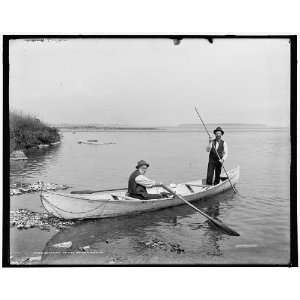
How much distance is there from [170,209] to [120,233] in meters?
0.39

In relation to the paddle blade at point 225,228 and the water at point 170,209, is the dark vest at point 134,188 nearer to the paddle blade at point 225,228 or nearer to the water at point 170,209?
the water at point 170,209

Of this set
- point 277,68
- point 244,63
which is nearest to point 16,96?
point 244,63

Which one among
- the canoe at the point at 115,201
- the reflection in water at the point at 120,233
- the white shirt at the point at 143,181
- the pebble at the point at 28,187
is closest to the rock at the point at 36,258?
the reflection in water at the point at 120,233

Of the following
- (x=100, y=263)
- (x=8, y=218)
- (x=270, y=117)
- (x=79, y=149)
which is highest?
(x=270, y=117)

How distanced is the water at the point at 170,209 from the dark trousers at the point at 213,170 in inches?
1.8

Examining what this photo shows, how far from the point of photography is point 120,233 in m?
3.29

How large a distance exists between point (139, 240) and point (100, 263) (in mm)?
316

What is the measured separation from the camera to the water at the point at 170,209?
3268 mm

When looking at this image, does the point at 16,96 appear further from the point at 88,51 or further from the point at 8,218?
the point at 8,218

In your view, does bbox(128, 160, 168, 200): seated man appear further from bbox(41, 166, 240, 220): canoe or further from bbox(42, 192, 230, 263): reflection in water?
bbox(42, 192, 230, 263): reflection in water

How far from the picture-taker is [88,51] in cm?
335

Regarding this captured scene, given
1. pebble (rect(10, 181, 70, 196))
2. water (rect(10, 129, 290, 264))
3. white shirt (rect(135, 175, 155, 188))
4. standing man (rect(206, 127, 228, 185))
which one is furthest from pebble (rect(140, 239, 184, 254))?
pebble (rect(10, 181, 70, 196))

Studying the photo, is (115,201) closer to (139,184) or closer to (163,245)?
(139,184)

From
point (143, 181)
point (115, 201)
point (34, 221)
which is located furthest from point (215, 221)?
point (34, 221)
